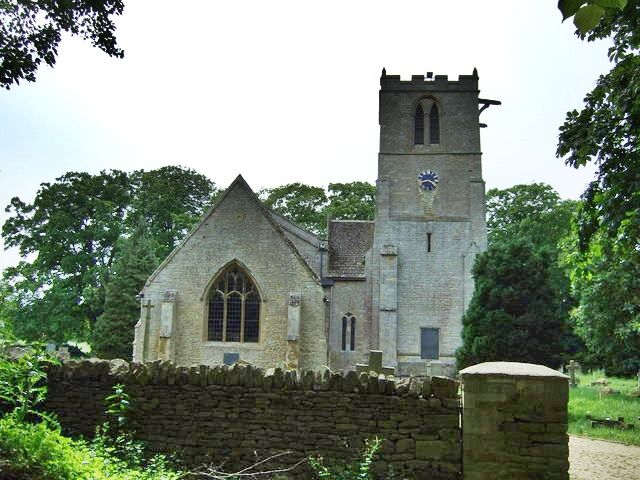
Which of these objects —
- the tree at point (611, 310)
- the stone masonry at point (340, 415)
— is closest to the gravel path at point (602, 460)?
the stone masonry at point (340, 415)

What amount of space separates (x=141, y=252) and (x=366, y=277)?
15.4m

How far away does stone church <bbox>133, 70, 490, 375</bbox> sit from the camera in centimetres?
2325

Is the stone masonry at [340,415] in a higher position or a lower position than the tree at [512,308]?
lower

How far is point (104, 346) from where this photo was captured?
3391cm

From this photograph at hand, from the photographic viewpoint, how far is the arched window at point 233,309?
928 inches

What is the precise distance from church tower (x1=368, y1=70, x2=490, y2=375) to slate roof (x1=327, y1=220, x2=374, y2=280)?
125 centimetres

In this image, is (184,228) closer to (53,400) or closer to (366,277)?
(366,277)

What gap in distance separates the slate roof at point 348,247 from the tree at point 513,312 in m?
7.35

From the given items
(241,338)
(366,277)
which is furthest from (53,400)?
(366,277)

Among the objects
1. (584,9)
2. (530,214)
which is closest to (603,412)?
(584,9)

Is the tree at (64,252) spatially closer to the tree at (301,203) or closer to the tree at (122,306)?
the tree at (122,306)

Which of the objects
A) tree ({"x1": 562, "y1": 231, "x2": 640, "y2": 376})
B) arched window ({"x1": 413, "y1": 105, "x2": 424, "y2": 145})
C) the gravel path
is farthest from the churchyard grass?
arched window ({"x1": 413, "y1": 105, "x2": 424, "y2": 145})

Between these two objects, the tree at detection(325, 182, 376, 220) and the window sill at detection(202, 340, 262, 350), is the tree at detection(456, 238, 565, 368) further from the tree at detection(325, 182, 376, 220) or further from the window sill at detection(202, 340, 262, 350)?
the tree at detection(325, 182, 376, 220)

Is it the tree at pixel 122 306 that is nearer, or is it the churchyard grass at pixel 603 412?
the churchyard grass at pixel 603 412
